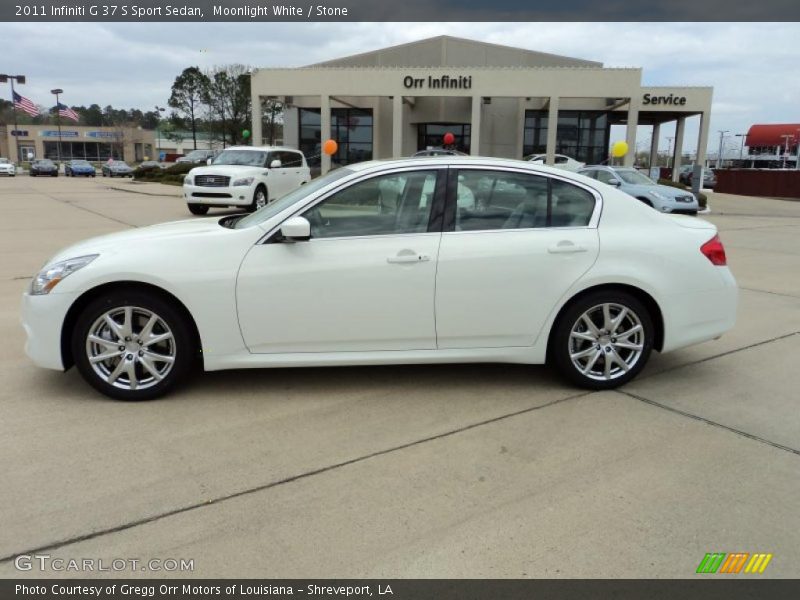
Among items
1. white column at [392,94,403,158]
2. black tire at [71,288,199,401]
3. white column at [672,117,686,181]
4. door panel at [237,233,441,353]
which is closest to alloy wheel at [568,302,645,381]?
door panel at [237,233,441,353]

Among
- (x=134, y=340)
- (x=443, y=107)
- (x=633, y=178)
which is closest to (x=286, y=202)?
(x=134, y=340)

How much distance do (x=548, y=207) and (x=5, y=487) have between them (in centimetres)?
360

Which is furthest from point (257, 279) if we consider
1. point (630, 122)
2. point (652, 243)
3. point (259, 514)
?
point (630, 122)

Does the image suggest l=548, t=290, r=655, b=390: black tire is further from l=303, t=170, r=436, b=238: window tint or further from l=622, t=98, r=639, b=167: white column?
l=622, t=98, r=639, b=167: white column

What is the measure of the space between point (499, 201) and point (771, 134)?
92.1 metres

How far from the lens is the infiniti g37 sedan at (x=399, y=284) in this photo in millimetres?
4039

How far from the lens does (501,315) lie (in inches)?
169

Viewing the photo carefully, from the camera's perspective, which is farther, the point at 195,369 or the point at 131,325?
the point at 195,369

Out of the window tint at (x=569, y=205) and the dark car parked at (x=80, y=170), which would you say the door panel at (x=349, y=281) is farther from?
the dark car parked at (x=80, y=170)

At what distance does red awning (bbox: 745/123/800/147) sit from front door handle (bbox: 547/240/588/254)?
87.7 meters

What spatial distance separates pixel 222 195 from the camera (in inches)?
633

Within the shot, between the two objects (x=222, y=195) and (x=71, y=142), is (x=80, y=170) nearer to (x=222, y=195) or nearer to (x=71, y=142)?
(x=222, y=195)
